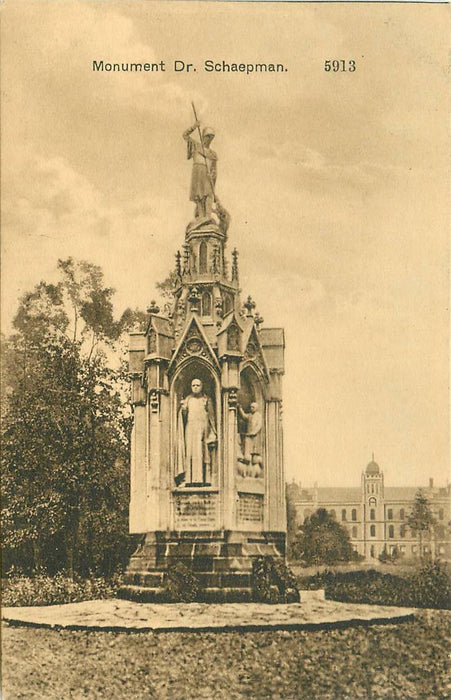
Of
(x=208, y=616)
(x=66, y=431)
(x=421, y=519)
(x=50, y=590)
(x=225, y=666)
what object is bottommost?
(x=225, y=666)

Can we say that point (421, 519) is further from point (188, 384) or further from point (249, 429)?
point (188, 384)

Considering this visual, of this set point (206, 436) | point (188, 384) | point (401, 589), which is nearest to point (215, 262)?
point (188, 384)

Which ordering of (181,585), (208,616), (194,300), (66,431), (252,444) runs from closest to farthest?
1. (208,616)
2. (181,585)
3. (252,444)
4. (194,300)
5. (66,431)

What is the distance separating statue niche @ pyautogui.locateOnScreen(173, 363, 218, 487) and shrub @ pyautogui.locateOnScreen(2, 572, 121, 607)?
1.98 m

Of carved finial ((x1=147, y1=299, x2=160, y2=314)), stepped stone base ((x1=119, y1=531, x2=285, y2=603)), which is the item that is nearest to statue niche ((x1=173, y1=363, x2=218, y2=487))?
stepped stone base ((x1=119, y1=531, x2=285, y2=603))

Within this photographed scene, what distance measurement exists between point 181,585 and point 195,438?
1.99 meters

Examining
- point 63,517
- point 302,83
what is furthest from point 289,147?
point 63,517

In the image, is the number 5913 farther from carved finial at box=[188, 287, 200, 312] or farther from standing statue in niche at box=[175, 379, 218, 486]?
standing statue in niche at box=[175, 379, 218, 486]

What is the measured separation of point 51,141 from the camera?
1162cm

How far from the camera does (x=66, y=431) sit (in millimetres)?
13633

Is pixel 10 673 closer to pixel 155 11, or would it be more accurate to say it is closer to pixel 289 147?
pixel 289 147

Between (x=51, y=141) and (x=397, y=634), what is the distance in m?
8.06

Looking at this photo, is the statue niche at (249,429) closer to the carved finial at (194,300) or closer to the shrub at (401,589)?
the carved finial at (194,300)

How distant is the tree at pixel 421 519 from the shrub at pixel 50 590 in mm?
4277
